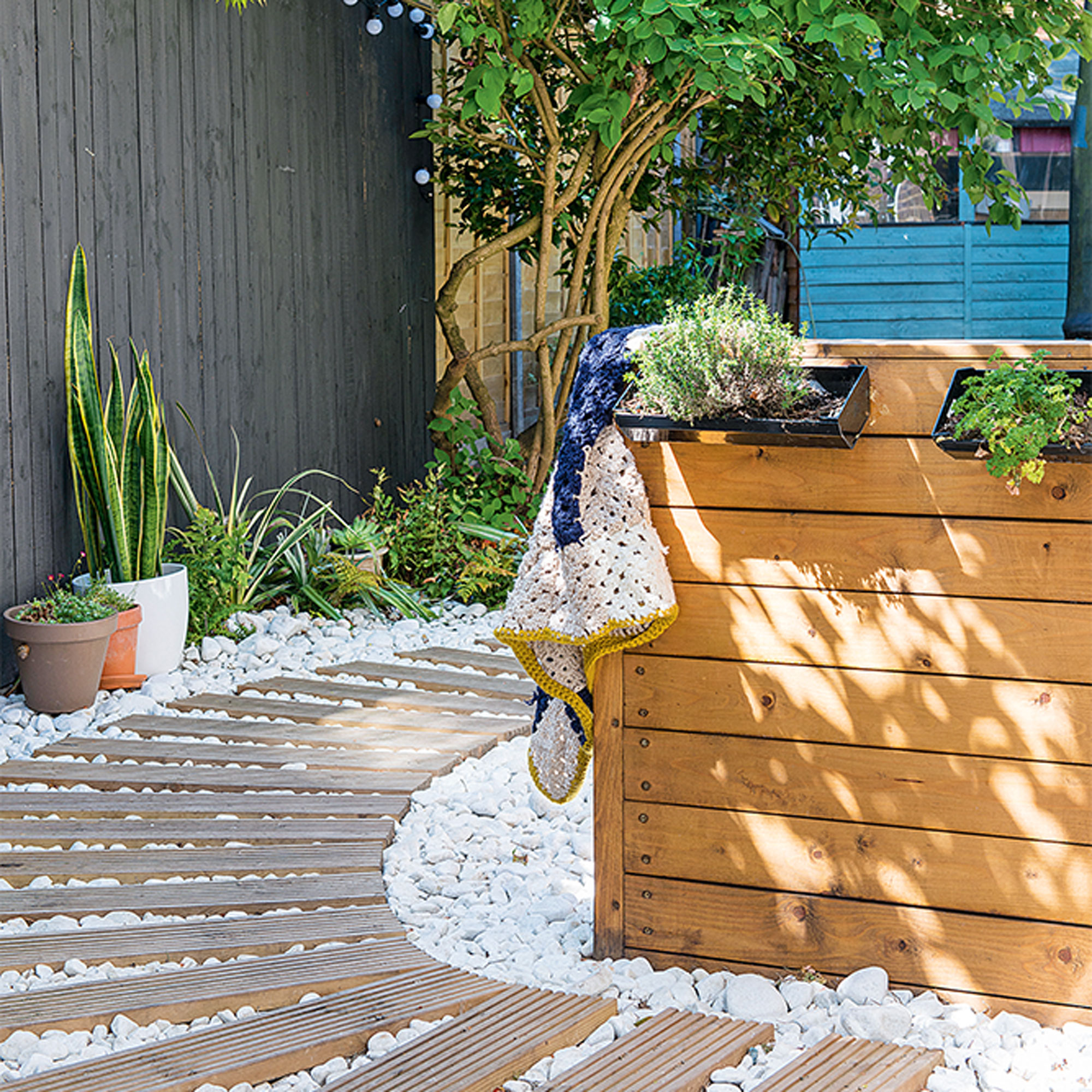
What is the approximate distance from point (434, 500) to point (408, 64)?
2440mm

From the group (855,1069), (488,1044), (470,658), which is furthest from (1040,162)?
(488,1044)

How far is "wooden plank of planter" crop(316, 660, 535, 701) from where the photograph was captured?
411 centimetres

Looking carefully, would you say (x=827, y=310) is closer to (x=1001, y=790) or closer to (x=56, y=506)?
(x=56, y=506)

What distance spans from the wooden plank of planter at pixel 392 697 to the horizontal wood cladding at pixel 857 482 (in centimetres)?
172

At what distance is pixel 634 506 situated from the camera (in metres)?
2.25

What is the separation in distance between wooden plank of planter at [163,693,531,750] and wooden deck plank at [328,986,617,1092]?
144 cm

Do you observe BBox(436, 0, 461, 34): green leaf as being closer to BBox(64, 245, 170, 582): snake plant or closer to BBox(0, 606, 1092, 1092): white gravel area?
BBox(64, 245, 170, 582): snake plant

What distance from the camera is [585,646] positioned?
2.30 m

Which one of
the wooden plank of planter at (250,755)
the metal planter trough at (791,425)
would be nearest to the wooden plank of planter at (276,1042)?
the metal planter trough at (791,425)

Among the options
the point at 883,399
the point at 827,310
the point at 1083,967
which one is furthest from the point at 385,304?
the point at 827,310

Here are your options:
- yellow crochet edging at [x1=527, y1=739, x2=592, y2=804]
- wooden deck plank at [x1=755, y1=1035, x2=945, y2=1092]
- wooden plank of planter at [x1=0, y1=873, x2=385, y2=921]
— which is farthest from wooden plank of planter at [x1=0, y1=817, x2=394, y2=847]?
wooden deck plank at [x1=755, y1=1035, x2=945, y2=1092]

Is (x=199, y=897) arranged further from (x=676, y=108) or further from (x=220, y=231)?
(x=676, y=108)

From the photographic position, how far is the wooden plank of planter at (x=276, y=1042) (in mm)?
1886

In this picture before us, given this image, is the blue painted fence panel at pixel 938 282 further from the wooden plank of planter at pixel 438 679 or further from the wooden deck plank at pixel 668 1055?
the wooden deck plank at pixel 668 1055
